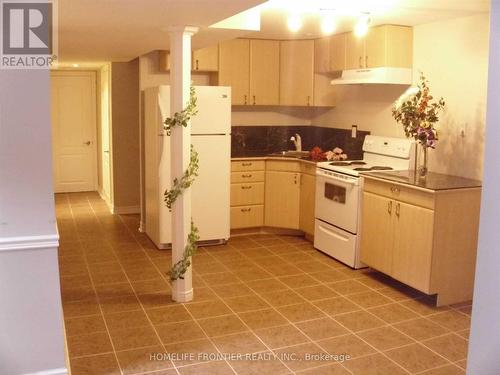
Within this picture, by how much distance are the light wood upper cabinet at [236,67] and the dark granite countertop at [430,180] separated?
2.05 m

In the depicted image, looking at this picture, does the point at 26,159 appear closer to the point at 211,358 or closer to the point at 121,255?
the point at 211,358

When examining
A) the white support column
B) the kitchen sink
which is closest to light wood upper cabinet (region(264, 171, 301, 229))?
the kitchen sink

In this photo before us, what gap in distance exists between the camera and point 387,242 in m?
4.46

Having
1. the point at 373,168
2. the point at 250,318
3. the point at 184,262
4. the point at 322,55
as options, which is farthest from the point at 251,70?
the point at 250,318

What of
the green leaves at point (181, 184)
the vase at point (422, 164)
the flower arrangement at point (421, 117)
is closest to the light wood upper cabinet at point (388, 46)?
the flower arrangement at point (421, 117)

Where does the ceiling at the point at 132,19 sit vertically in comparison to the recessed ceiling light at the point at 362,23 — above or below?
below

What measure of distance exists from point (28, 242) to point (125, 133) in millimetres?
4809

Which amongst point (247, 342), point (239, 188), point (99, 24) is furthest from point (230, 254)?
point (99, 24)

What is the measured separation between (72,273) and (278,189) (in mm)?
2438

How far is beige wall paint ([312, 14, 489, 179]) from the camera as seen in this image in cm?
433

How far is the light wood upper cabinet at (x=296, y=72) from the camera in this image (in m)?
6.13

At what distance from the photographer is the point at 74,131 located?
8758 mm

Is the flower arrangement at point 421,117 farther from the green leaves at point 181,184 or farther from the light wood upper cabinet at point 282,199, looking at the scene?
the green leaves at point 181,184

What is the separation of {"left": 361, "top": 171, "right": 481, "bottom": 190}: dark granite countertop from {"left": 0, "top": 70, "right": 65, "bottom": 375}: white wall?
2.76 m
